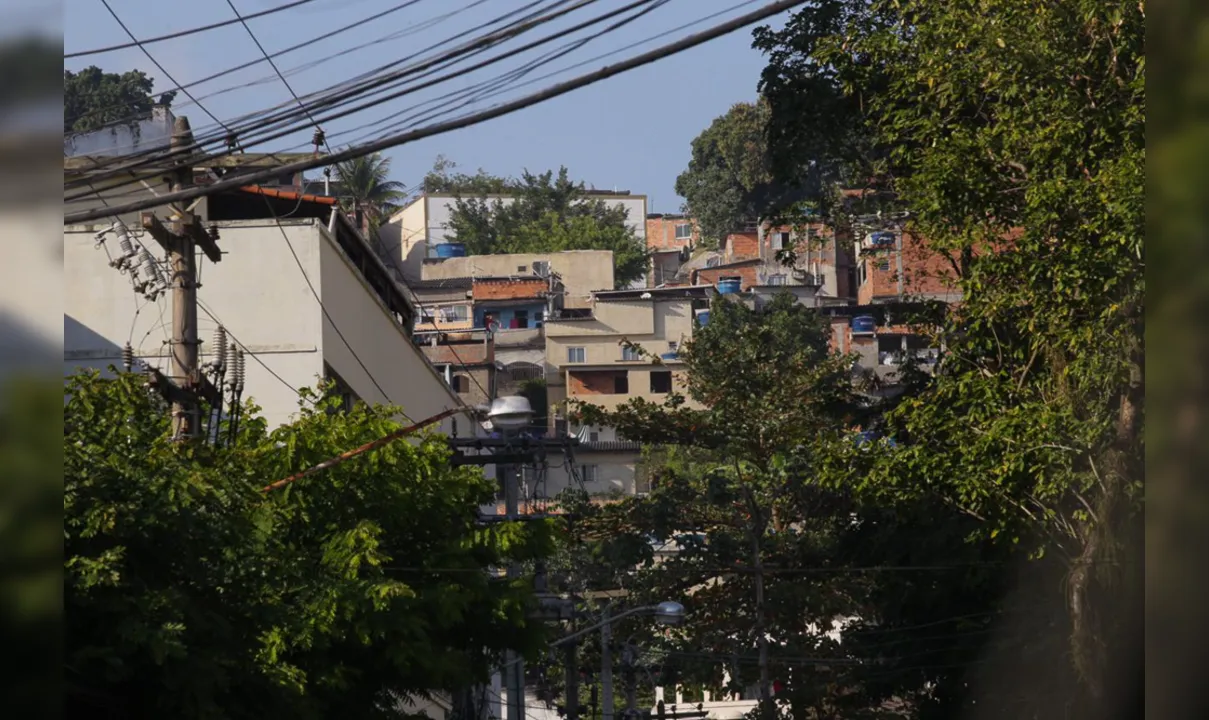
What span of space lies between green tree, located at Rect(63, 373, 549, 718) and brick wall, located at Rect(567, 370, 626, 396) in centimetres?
3541

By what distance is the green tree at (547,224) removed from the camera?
64.6m

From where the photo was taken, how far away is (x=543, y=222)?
2643 inches

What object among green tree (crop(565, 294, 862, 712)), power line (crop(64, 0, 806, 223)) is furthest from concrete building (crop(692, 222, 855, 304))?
power line (crop(64, 0, 806, 223))

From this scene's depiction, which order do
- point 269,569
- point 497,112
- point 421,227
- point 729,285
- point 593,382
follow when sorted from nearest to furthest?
point 497,112 → point 269,569 → point 593,382 → point 729,285 → point 421,227

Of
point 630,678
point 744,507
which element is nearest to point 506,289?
point 744,507

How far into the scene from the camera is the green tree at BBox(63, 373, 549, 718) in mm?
8188

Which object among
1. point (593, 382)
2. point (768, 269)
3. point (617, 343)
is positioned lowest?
point (593, 382)

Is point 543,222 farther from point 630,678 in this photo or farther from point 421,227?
point 630,678

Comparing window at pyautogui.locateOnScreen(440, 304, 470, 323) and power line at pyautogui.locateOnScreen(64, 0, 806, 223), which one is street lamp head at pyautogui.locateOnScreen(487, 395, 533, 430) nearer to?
power line at pyautogui.locateOnScreen(64, 0, 806, 223)

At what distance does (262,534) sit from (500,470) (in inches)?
383

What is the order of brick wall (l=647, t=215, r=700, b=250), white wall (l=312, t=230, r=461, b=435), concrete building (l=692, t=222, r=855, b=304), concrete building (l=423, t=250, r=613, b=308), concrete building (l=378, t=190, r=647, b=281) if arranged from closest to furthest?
1. white wall (l=312, t=230, r=461, b=435)
2. concrete building (l=692, t=222, r=855, b=304)
3. concrete building (l=423, t=250, r=613, b=308)
4. concrete building (l=378, t=190, r=647, b=281)
5. brick wall (l=647, t=215, r=700, b=250)

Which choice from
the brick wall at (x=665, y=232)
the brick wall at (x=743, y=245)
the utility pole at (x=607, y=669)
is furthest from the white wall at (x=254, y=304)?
the brick wall at (x=665, y=232)

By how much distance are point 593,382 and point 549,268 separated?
10.1 metres
